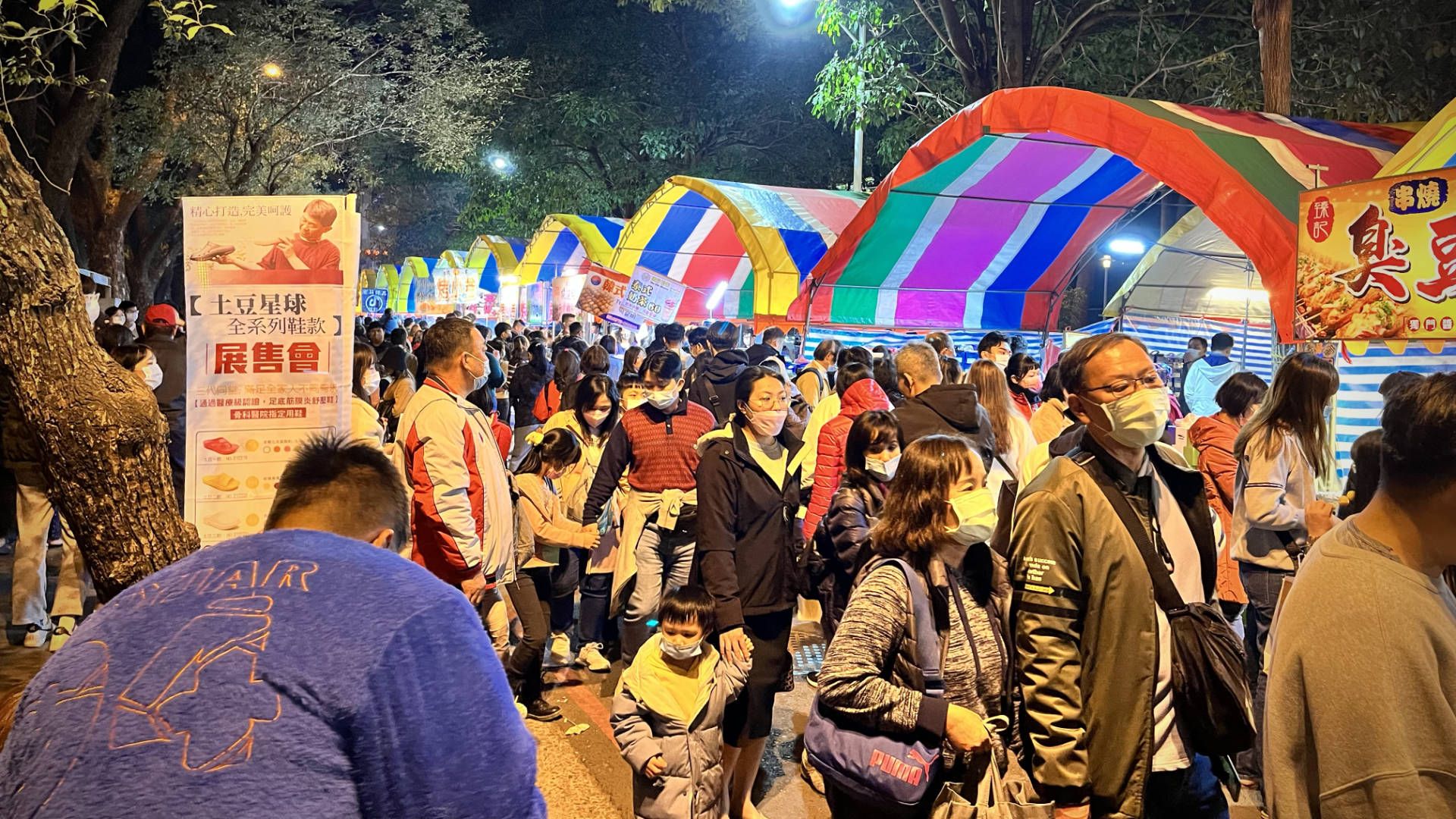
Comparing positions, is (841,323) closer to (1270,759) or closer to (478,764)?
(1270,759)

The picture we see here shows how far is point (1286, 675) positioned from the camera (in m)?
2.30

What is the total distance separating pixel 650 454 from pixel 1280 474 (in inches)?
123

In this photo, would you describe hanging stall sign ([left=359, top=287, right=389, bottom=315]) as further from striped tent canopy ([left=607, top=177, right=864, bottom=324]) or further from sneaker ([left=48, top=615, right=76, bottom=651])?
sneaker ([left=48, top=615, right=76, bottom=651])

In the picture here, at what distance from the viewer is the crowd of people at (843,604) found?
60.8 inches

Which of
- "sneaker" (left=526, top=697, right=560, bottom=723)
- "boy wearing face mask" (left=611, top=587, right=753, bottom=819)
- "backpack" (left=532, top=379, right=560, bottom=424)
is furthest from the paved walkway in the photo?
"backpack" (left=532, top=379, right=560, bottom=424)

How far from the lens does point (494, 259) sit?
1246 inches

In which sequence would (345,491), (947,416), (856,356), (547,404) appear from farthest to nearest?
1. (547,404)
2. (856,356)
3. (947,416)
4. (345,491)

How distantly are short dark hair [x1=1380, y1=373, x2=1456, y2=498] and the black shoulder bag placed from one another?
77cm

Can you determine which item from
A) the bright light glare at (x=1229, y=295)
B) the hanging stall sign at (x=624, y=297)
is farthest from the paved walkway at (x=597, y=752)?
the bright light glare at (x=1229, y=295)

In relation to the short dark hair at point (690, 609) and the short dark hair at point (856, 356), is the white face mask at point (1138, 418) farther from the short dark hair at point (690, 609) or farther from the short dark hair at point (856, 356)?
the short dark hair at point (856, 356)

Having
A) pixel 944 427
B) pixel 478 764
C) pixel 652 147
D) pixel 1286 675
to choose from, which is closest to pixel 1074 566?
pixel 1286 675

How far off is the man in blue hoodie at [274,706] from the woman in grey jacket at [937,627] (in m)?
1.52

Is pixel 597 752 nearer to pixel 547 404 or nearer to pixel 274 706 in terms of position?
pixel 547 404

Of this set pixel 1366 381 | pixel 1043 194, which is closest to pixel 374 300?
pixel 1043 194
